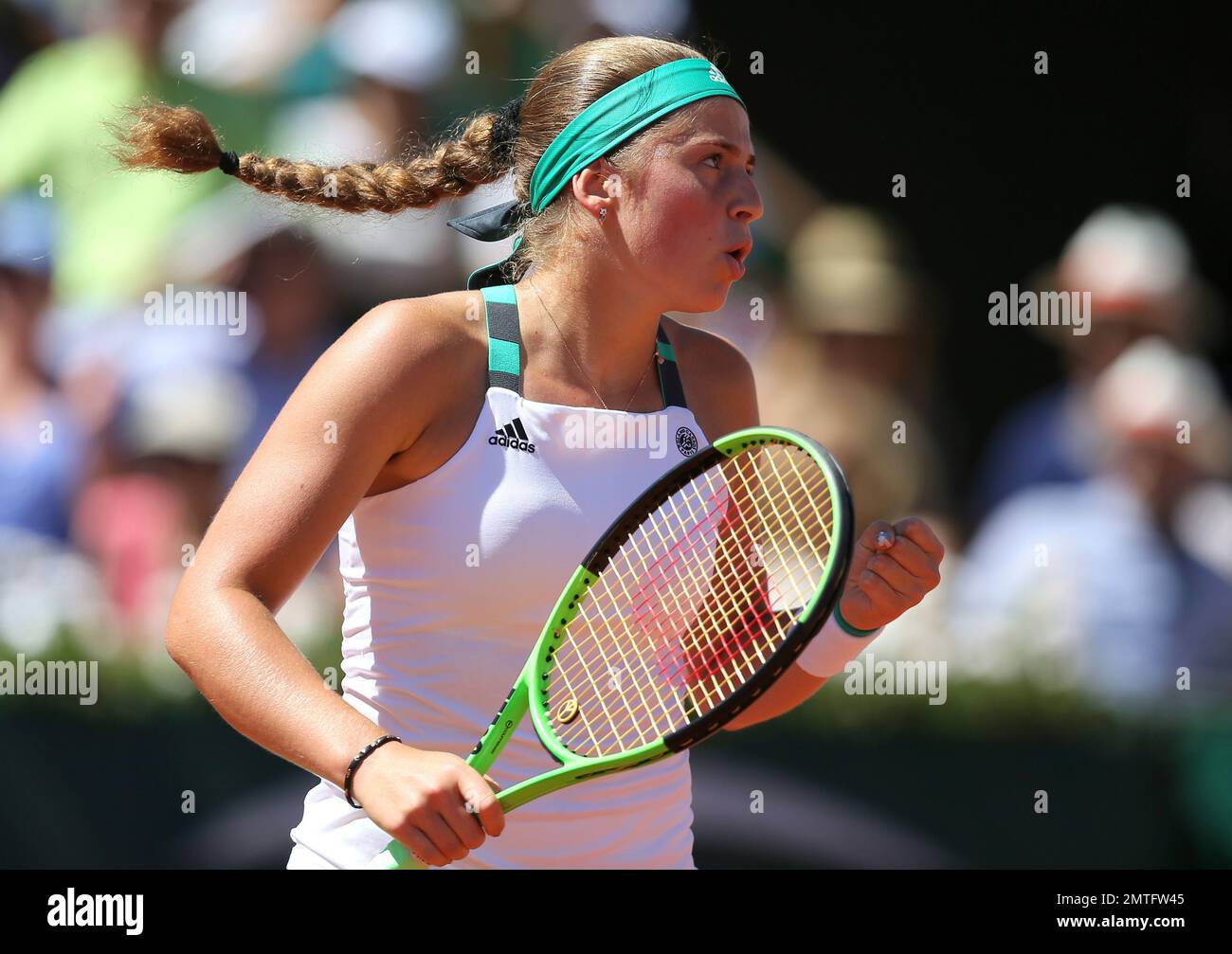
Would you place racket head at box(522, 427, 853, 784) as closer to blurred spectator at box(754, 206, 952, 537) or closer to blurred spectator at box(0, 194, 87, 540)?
blurred spectator at box(754, 206, 952, 537)

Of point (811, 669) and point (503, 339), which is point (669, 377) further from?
point (811, 669)

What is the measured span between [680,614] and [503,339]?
0.40 metres

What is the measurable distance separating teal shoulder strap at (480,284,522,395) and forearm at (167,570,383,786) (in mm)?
423

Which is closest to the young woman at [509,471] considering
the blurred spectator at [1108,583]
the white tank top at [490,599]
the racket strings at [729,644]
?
the white tank top at [490,599]

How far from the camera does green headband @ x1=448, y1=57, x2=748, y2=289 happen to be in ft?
6.14

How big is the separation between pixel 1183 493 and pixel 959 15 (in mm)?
1240

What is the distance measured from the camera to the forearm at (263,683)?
1513 mm

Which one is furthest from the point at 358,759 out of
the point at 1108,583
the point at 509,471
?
the point at 1108,583

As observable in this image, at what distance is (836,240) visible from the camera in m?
3.49

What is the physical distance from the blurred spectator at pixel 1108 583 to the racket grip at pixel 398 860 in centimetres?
212

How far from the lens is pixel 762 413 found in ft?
11.3

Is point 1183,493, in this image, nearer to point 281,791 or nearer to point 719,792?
point 719,792

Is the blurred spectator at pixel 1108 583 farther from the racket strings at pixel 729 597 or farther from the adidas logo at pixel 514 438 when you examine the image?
the adidas logo at pixel 514 438
